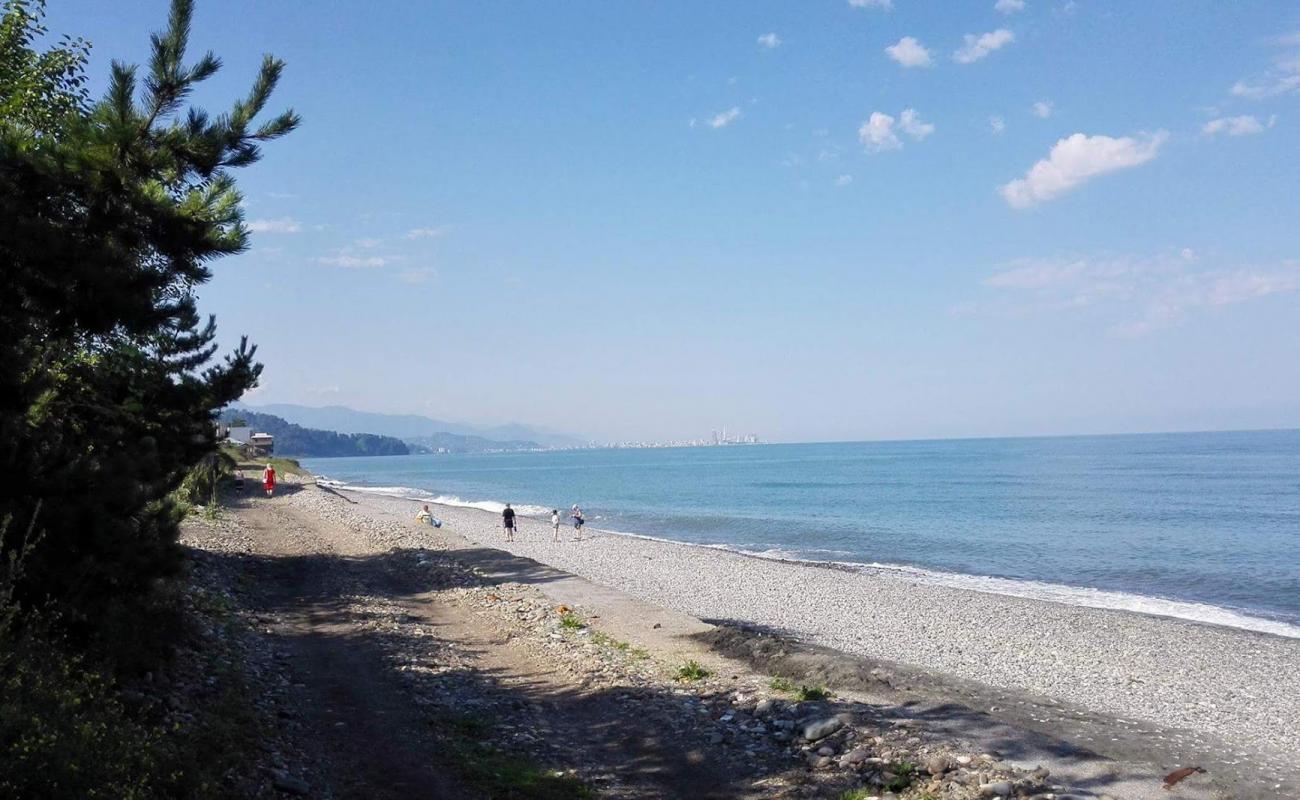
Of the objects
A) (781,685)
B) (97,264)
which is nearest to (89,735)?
(97,264)

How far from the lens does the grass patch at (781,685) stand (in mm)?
10062

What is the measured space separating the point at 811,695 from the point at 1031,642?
1140cm

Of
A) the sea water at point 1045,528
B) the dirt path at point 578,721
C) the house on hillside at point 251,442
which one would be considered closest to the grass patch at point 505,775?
the dirt path at point 578,721

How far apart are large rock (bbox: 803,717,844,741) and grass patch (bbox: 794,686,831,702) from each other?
0.97 metres

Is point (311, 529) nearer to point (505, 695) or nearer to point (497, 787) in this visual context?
point (505, 695)

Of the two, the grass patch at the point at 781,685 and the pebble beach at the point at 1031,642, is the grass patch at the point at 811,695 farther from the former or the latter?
the pebble beach at the point at 1031,642

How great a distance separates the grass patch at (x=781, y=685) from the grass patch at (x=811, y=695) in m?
0.16

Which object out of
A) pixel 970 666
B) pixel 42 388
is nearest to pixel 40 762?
pixel 42 388

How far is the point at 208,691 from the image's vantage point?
7820mm

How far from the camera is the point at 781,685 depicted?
1023 centimetres

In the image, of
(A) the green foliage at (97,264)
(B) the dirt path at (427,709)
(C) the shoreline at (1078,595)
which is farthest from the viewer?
(C) the shoreline at (1078,595)

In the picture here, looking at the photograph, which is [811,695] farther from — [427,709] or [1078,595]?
[1078,595]

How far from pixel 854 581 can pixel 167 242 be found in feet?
81.3

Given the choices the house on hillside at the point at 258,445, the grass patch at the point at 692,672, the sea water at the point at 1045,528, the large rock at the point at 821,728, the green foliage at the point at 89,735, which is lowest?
the sea water at the point at 1045,528
